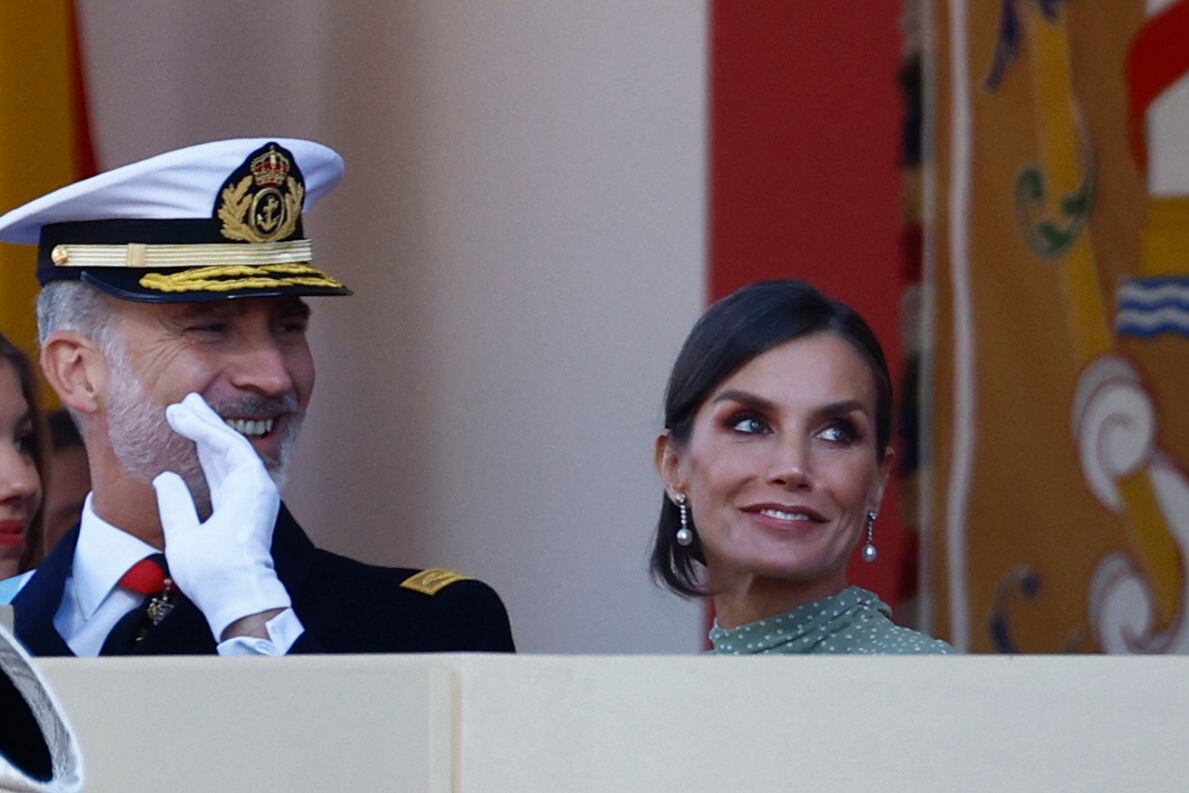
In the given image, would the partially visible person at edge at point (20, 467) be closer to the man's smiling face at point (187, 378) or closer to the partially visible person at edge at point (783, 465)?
the man's smiling face at point (187, 378)

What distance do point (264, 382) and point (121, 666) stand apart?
0.68 m

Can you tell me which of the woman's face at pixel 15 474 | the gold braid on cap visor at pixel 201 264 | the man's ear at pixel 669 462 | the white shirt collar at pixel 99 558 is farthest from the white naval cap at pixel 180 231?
the woman's face at pixel 15 474

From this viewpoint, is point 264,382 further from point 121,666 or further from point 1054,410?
point 1054,410

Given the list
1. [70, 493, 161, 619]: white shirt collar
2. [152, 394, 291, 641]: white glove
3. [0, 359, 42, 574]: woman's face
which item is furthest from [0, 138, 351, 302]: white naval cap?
[0, 359, 42, 574]: woman's face

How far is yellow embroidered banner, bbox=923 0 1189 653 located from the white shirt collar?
1.51 m

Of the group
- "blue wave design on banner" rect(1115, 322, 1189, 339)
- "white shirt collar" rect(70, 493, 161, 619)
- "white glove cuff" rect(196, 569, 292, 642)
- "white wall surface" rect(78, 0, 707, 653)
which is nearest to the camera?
"white glove cuff" rect(196, 569, 292, 642)

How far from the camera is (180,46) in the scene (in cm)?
388

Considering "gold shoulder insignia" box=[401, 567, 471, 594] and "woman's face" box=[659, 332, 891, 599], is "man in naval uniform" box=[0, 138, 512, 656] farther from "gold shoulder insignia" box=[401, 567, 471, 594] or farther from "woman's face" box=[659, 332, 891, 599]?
"woman's face" box=[659, 332, 891, 599]

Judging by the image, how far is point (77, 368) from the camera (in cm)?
215

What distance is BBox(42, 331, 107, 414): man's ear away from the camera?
2.14 meters

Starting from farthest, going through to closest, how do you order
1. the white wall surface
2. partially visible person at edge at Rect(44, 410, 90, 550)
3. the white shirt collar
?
1. the white wall surface
2. partially visible person at edge at Rect(44, 410, 90, 550)
3. the white shirt collar

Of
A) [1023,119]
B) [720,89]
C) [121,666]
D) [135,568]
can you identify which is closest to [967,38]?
[1023,119]

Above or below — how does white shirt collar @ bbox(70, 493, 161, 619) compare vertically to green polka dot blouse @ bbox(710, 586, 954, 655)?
above

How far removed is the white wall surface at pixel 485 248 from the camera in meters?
3.52
